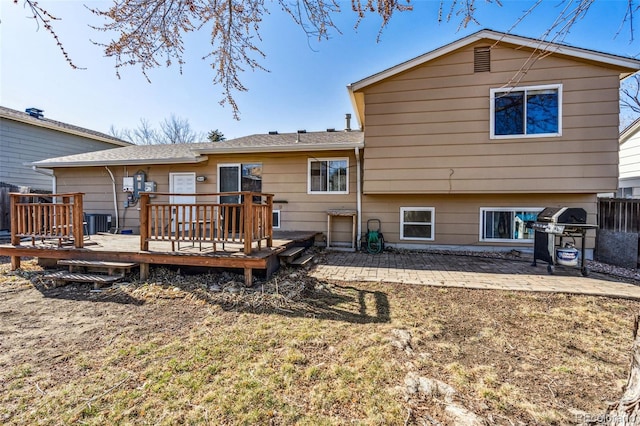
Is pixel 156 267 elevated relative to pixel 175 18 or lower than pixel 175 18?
lower

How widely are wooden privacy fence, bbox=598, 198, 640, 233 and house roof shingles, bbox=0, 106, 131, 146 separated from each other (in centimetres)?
1829

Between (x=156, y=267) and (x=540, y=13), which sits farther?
(x=156, y=267)

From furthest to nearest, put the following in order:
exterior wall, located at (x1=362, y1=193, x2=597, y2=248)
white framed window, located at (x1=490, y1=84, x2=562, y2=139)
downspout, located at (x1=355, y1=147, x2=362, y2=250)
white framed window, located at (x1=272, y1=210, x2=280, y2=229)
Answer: white framed window, located at (x1=272, y1=210, x2=280, y2=229) < downspout, located at (x1=355, y1=147, x2=362, y2=250) < exterior wall, located at (x1=362, y1=193, x2=597, y2=248) < white framed window, located at (x1=490, y1=84, x2=562, y2=139)

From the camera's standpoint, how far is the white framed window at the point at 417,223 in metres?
7.17

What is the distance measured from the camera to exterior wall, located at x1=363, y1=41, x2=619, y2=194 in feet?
19.4

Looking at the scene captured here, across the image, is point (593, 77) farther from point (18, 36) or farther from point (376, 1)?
point (18, 36)

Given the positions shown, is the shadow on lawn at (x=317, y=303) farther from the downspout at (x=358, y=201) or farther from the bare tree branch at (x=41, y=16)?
the downspout at (x=358, y=201)

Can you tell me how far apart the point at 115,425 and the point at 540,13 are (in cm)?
474

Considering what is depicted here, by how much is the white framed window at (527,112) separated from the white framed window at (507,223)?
1.72 meters

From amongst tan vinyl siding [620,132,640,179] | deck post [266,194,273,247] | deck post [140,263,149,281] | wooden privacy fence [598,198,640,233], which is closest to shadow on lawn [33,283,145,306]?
deck post [140,263,149,281]

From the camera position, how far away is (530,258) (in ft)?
20.9

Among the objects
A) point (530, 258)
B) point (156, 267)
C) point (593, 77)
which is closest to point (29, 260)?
point (156, 267)

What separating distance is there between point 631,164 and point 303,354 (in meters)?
12.4

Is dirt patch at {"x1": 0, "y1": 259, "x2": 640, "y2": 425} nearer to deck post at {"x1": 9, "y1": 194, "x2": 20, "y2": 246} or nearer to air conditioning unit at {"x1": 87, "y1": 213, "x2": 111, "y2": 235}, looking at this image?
deck post at {"x1": 9, "y1": 194, "x2": 20, "y2": 246}
